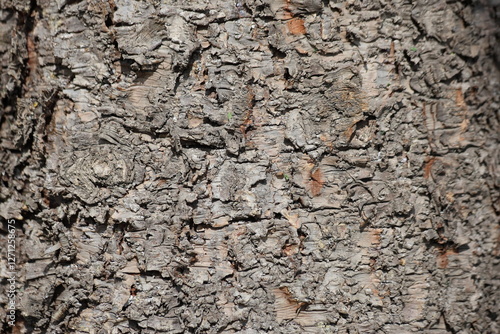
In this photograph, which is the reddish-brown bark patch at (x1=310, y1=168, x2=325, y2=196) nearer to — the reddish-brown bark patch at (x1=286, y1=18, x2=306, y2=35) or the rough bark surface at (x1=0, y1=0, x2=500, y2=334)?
the rough bark surface at (x1=0, y1=0, x2=500, y2=334)

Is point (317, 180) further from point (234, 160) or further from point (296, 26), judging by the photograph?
point (296, 26)

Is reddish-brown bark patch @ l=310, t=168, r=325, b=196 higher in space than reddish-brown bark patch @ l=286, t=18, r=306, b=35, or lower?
lower

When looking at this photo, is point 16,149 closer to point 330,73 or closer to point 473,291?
point 330,73

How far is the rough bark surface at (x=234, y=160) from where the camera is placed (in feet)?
3.78

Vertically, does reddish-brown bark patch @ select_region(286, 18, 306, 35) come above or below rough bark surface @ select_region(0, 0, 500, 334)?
above

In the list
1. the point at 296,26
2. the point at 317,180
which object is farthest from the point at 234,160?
the point at 296,26

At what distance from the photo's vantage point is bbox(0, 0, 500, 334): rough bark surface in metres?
1.15

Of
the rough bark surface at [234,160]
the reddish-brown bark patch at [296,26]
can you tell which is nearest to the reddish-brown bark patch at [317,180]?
the rough bark surface at [234,160]

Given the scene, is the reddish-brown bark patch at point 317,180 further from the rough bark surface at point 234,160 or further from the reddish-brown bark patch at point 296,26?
the reddish-brown bark patch at point 296,26

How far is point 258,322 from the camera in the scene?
119 cm

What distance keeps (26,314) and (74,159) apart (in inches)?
17.1

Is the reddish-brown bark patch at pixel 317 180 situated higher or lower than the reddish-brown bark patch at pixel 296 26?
lower

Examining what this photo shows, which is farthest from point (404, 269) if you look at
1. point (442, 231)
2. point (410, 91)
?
point (410, 91)

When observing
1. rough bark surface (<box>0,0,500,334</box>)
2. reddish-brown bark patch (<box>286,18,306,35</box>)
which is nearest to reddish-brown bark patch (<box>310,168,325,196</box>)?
rough bark surface (<box>0,0,500,334</box>)
